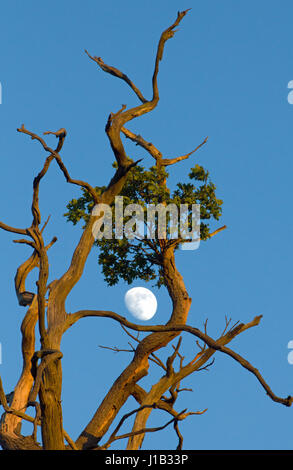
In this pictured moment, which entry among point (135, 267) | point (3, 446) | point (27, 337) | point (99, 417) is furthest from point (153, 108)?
point (3, 446)

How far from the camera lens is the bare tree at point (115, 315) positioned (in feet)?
37.1

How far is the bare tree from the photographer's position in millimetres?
11312

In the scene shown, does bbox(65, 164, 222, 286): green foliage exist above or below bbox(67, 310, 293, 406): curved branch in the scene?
above

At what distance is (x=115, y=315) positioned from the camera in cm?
1284

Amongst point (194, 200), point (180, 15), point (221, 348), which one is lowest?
point (221, 348)

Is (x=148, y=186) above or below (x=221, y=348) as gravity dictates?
above

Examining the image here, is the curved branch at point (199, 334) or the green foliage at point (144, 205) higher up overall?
the green foliage at point (144, 205)

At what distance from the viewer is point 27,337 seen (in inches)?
592
